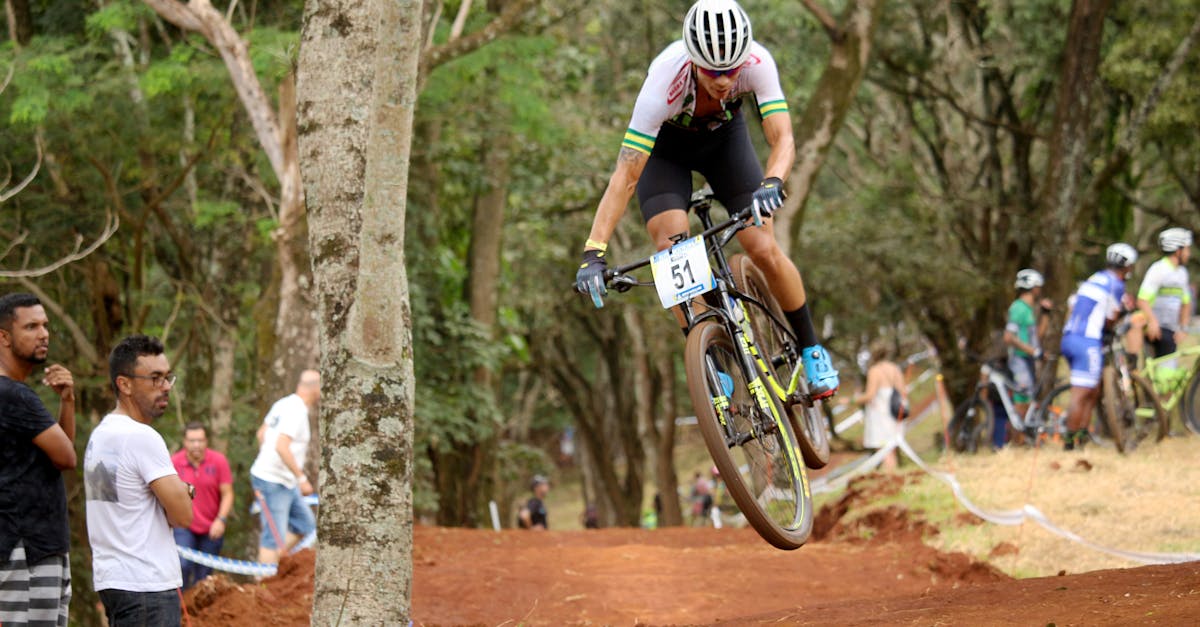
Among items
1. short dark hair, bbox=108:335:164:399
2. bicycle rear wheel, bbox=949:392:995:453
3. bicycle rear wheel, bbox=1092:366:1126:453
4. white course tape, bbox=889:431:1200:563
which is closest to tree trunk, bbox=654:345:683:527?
bicycle rear wheel, bbox=949:392:995:453

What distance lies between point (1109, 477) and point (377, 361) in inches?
336

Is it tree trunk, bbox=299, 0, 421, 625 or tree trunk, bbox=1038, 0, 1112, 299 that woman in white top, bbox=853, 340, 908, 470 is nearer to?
tree trunk, bbox=1038, 0, 1112, 299

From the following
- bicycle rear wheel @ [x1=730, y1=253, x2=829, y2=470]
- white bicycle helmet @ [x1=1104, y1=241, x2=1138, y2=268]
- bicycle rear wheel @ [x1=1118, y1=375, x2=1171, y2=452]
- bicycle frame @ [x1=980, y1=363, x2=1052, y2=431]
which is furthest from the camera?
bicycle frame @ [x1=980, y1=363, x2=1052, y2=431]

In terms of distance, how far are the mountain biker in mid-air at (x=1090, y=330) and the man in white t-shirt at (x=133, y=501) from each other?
10.5m

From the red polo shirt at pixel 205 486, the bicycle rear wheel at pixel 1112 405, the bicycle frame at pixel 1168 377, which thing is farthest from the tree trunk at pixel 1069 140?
the red polo shirt at pixel 205 486

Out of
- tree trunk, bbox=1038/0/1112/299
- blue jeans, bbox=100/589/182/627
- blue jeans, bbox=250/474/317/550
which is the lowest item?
blue jeans, bbox=100/589/182/627

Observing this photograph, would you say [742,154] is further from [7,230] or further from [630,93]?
[630,93]

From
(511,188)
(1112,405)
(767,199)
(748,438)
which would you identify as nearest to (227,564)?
(748,438)

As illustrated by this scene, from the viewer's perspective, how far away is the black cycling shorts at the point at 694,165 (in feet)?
24.0

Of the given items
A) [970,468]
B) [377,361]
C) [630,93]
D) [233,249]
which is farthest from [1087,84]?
[377,361]

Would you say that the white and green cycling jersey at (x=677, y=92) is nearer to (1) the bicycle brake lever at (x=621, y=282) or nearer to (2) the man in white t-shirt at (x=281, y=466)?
(1) the bicycle brake lever at (x=621, y=282)

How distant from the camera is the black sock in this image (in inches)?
318

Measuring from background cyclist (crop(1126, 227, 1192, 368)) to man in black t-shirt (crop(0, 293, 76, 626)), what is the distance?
39.2ft

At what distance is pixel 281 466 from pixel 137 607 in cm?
532
